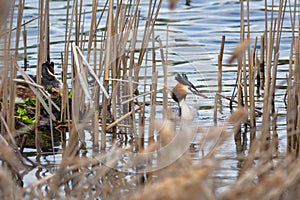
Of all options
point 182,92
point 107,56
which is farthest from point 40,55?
point 182,92

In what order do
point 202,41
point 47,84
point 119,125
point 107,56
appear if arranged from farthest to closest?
point 202,41
point 47,84
point 119,125
point 107,56

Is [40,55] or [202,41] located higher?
[202,41]

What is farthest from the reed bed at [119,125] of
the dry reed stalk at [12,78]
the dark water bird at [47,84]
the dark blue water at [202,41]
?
the dark water bird at [47,84]

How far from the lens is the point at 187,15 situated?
10.1m

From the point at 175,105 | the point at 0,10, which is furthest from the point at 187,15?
the point at 0,10

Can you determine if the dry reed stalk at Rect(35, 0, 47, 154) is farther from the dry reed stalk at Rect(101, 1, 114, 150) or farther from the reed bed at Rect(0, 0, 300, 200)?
the dry reed stalk at Rect(101, 1, 114, 150)

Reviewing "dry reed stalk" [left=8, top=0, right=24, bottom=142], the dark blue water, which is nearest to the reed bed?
"dry reed stalk" [left=8, top=0, right=24, bottom=142]

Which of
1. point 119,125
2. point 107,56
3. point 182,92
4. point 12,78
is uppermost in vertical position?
point 107,56

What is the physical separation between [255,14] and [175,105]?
16.1ft

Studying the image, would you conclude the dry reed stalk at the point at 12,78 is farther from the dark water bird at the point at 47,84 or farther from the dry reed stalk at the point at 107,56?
the dark water bird at the point at 47,84

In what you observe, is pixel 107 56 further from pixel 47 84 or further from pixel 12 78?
pixel 47 84

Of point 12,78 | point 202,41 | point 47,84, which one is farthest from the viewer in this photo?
point 202,41

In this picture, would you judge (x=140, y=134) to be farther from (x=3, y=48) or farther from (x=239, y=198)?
(x=239, y=198)

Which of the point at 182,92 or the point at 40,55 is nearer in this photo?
the point at 40,55
